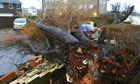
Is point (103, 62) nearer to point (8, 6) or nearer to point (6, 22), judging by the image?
point (6, 22)

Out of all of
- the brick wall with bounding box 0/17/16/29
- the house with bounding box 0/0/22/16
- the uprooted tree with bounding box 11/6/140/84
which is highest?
the house with bounding box 0/0/22/16

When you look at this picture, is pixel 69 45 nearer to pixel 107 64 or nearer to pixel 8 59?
pixel 107 64

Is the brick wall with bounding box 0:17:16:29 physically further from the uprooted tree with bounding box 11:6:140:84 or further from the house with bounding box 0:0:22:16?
the uprooted tree with bounding box 11:6:140:84

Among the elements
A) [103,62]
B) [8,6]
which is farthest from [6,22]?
[103,62]

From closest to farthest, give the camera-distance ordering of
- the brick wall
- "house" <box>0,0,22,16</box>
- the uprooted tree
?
the uprooted tree, the brick wall, "house" <box>0,0,22,16</box>

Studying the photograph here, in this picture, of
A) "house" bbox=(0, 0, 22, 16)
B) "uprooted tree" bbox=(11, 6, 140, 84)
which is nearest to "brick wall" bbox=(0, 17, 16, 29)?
"house" bbox=(0, 0, 22, 16)

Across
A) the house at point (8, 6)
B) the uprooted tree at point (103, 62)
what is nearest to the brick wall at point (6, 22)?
the house at point (8, 6)

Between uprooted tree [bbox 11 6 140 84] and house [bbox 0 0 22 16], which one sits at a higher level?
house [bbox 0 0 22 16]

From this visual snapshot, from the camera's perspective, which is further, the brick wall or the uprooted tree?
the brick wall

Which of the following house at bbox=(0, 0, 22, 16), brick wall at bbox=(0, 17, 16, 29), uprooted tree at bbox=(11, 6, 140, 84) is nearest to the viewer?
uprooted tree at bbox=(11, 6, 140, 84)

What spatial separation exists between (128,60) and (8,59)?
5.65 meters

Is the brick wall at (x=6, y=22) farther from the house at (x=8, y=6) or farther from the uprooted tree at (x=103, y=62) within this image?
the uprooted tree at (x=103, y=62)

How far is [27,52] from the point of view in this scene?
6.14 metres

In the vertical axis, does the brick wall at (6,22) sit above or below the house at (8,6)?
below
